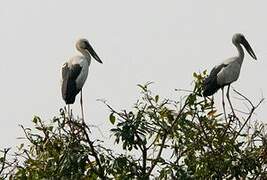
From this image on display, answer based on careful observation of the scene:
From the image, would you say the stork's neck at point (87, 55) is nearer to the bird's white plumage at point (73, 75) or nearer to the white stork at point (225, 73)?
the bird's white plumage at point (73, 75)

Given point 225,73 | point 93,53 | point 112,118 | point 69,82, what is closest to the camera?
point 112,118

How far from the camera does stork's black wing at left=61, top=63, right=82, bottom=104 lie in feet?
42.2

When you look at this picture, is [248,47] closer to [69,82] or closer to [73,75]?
[73,75]

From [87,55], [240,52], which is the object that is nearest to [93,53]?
[87,55]

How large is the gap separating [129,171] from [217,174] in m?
0.96

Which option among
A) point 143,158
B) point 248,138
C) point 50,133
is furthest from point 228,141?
point 50,133

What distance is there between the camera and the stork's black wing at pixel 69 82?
12852 millimetres

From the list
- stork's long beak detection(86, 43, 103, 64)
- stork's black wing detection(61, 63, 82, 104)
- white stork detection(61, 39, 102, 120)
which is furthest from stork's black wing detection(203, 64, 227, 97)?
stork's black wing detection(61, 63, 82, 104)

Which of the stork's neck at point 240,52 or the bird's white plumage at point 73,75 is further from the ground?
the stork's neck at point 240,52

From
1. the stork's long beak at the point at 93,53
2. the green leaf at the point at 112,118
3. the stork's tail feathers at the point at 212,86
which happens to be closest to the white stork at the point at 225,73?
the stork's tail feathers at the point at 212,86

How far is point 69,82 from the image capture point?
13.1m

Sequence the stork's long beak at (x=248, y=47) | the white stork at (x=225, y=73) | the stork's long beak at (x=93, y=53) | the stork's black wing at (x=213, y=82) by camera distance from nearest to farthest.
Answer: the stork's black wing at (x=213, y=82) → the white stork at (x=225, y=73) → the stork's long beak at (x=93, y=53) → the stork's long beak at (x=248, y=47)

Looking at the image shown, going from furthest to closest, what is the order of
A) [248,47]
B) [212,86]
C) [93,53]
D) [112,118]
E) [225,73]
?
[248,47]
[225,73]
[93,53]
[212,86]
[112,118]

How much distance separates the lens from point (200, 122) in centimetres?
908
